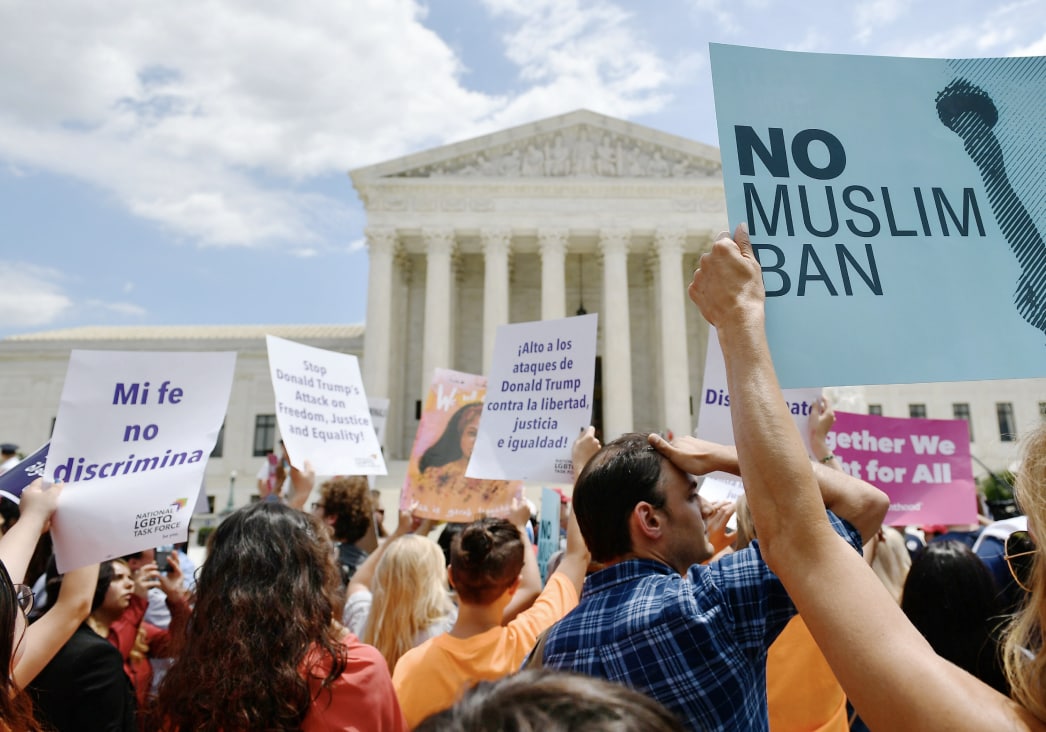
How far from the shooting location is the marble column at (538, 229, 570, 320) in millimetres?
33281

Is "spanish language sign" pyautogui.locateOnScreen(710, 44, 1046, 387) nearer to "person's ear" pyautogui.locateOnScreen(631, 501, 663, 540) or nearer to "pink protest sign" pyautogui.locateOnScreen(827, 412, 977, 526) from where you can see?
"person's ear" pyautogui.locateOnScreen(631, 501, 663, 540)

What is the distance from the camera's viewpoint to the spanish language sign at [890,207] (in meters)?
2.22

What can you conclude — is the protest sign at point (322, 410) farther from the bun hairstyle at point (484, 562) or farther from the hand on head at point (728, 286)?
the hand on head at point (728, 286)

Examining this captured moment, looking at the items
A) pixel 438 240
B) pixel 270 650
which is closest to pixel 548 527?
pixel 270 650

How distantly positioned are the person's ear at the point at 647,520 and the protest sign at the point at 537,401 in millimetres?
2568

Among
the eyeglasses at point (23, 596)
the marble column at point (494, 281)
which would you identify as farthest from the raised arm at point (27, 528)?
the marble column at point (494, 281)

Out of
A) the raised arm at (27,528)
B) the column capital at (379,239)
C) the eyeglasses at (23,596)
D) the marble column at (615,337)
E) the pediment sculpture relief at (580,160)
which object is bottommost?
the eyeglasses at (23,596)

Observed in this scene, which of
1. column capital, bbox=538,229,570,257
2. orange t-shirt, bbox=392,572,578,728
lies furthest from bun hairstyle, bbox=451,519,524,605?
column capital, bbox=538,229,570,257

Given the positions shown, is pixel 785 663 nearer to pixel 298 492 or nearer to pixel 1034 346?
pixel 1034 346

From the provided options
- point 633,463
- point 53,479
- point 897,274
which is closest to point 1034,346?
point 897,274

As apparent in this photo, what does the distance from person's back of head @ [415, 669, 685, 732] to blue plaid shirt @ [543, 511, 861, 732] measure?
1.00 metres

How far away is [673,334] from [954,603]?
103 feet

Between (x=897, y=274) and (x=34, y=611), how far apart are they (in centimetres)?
414

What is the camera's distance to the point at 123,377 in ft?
12.4
